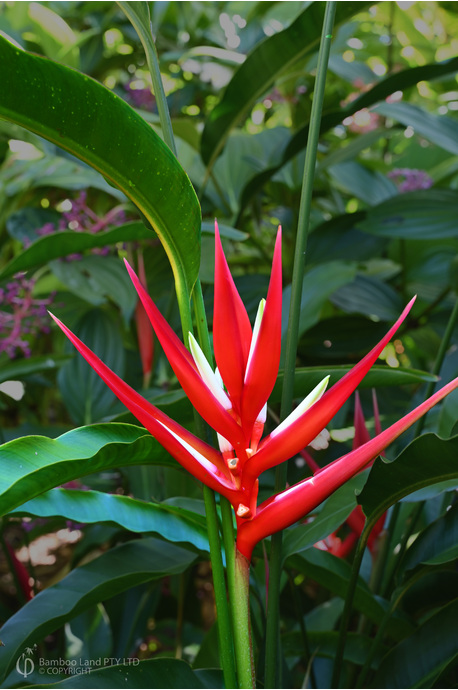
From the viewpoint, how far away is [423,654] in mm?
496

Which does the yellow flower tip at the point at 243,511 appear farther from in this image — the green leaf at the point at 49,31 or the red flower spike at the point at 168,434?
the green leaf at the point at 49,31

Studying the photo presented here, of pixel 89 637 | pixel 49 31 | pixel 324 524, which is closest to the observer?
pixel 324 524

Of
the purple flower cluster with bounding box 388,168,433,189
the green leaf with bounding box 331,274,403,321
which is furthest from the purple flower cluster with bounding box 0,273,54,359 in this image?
the purple flower cluster with bounding box 388,168,433,189

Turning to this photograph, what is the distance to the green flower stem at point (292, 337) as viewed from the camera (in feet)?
1.25

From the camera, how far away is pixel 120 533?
82cm

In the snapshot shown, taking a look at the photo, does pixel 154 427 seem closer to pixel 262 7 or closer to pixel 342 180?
pixel 342 180

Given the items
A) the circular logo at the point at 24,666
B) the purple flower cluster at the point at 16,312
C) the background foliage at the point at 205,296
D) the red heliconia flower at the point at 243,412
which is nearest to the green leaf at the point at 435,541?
the background foliage at the point at 205,296

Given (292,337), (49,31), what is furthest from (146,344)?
(49,31)

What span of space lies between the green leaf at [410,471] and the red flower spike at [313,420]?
6cm

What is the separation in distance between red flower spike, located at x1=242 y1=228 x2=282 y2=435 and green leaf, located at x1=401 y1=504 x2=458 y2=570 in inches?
9.4

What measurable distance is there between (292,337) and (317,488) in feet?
0.38

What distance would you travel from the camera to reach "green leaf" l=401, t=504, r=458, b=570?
483mm

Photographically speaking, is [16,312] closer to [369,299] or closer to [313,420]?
[369,299]

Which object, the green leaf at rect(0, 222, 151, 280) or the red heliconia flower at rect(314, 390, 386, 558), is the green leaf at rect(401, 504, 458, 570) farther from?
the green leaf at rect(0, 222, 151, 280)
